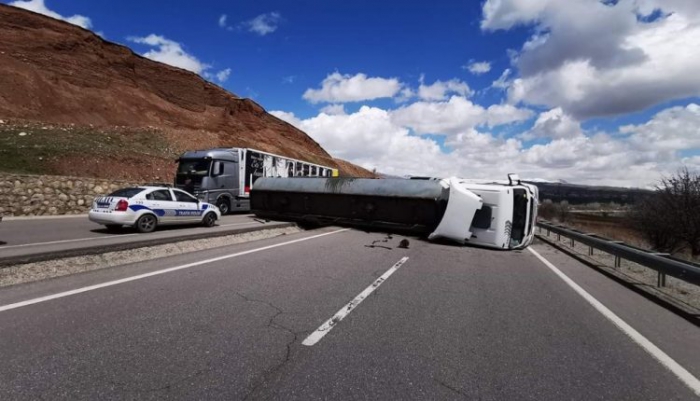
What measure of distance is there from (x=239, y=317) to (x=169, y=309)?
0.89 meters

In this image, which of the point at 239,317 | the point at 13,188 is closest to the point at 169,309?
the point at 239,317

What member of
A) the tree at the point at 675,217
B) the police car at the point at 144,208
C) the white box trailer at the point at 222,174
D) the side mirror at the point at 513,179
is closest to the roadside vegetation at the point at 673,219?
the tree at the point at 675,217

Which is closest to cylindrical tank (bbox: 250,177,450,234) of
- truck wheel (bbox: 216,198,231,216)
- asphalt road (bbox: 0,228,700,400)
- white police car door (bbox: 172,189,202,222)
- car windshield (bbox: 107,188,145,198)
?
truck wheel (bbox: 216,198,231,216)

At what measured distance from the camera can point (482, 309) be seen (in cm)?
608

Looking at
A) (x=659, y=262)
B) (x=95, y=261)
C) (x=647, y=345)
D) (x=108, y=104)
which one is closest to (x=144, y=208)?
(x=95, y=261)

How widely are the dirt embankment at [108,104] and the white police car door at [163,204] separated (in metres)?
16.3

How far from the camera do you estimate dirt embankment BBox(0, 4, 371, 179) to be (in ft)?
111

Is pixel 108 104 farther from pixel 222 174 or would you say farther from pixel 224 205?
pixel 224 205

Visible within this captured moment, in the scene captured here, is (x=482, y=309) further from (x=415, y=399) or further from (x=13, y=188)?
(x=13, y=188)

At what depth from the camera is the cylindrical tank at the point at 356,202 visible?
1497cm

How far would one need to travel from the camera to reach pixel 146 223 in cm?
1381

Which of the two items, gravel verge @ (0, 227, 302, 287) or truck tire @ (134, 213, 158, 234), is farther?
truck tire @ (134, 213, 158, 234)

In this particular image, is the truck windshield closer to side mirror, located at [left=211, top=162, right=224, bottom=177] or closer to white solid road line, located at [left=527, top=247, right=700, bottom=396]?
side mirror, located at [left=211, top=162, right=224, bottom=177]

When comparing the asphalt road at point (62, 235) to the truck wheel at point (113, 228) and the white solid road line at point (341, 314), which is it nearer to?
the truck wheel at point (113, 228)
